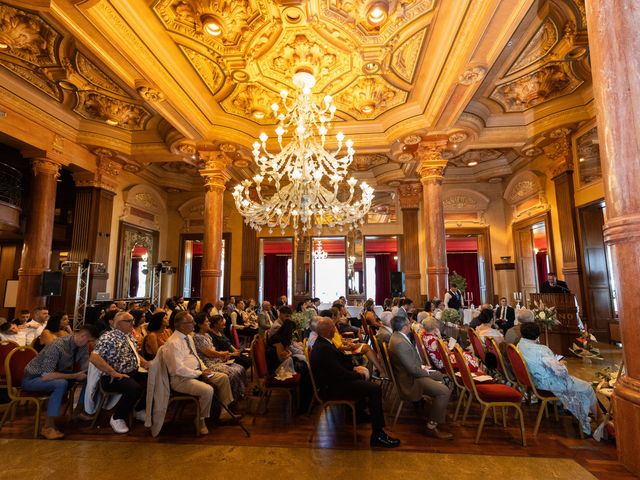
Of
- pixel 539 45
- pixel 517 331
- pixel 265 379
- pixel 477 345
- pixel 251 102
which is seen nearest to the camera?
pixel 265 379

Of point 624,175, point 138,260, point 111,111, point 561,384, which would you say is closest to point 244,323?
point 111,111

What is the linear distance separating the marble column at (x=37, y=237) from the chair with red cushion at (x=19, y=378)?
18.4 feet

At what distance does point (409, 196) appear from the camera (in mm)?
12109

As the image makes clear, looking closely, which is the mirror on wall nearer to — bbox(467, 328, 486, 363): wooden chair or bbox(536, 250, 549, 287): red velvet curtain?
bbox(467, 328, 486, 363): wooden chair

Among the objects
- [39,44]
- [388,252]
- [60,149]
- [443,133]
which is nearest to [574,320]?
[443,133]

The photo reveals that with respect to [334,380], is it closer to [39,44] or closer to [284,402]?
[284,402]

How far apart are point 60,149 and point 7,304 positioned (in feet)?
17.2

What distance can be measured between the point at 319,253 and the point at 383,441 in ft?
32.7

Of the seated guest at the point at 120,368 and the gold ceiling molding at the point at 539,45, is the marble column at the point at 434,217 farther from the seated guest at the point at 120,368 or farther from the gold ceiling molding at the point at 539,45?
the seated guest at the point at 120,368

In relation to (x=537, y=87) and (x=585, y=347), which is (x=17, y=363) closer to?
(x=585, y=347)

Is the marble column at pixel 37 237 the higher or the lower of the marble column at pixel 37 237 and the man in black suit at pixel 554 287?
the higher

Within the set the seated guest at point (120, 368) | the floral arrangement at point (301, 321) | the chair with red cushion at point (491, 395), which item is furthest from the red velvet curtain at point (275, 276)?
the chair with red cushion at point (491, 395)

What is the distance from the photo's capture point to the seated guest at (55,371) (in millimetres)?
3131

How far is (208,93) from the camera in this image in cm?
720
